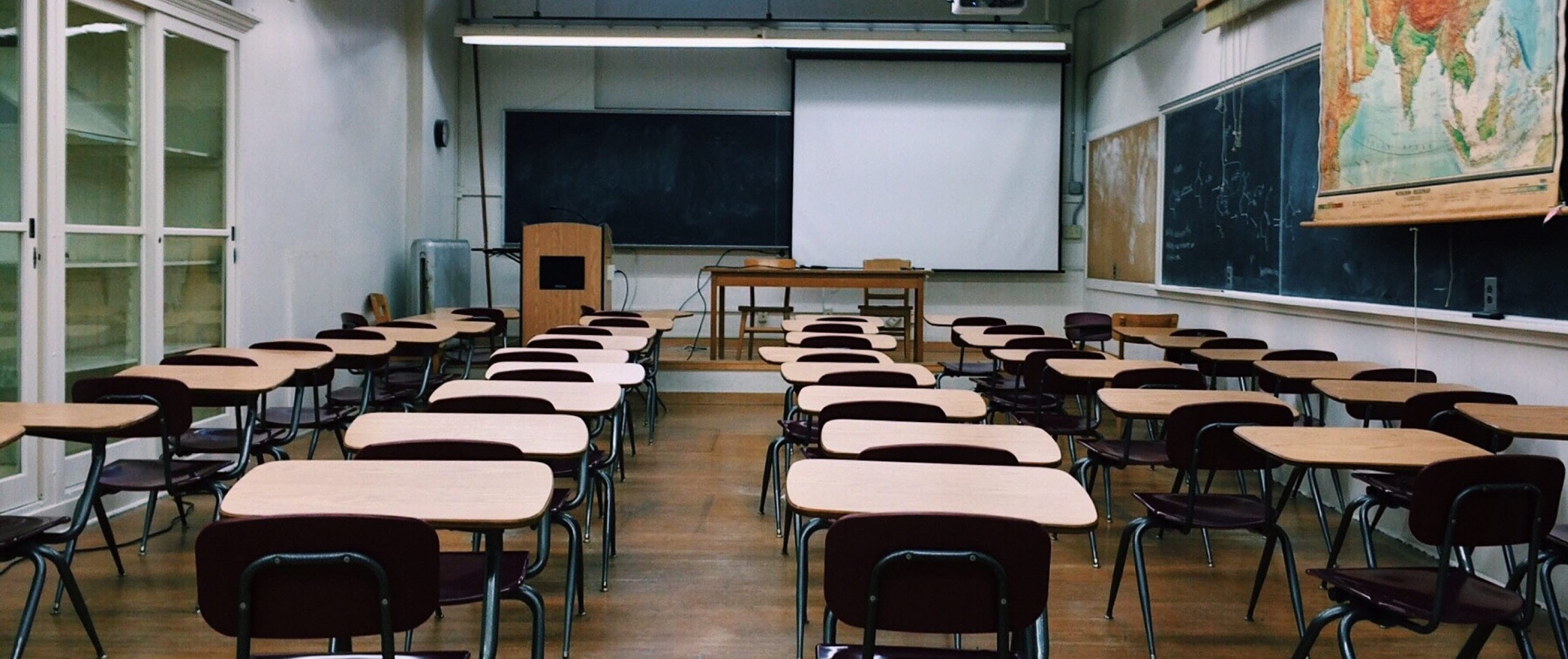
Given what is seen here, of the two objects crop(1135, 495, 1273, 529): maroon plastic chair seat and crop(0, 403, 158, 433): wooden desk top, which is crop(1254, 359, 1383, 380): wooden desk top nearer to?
crop(1135, 495, 1273, 529): maroon plastic chair seat

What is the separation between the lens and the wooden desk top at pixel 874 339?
6.07 m

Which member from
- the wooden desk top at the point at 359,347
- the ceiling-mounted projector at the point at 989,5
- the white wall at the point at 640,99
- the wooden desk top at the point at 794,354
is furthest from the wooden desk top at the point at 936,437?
the white wall at the point at 640,99

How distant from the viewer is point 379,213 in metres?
9.01

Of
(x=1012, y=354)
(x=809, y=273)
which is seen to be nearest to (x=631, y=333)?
(x=1012, y=354)

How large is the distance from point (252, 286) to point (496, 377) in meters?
2.90

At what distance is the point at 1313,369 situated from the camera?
4824 millimetres

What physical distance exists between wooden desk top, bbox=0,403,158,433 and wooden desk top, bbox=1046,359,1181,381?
3.20 metres

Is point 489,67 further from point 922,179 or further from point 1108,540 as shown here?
point 1108,540

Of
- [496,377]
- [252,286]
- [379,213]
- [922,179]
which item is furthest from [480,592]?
[922,179]

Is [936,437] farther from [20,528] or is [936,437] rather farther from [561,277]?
[561,277]

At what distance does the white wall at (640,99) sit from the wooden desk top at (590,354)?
6123 mm

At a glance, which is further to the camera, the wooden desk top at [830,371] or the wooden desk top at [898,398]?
the wooden desk top at [830,371]

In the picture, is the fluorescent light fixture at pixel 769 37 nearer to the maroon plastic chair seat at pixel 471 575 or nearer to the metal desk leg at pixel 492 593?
the maroon plastic chair seat at pixel 471 575

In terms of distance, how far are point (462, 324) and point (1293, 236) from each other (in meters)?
4.83
